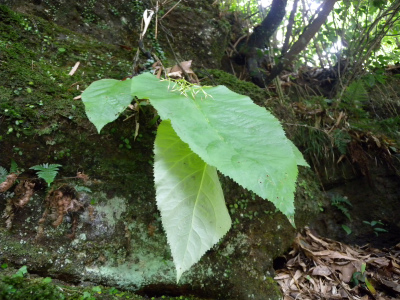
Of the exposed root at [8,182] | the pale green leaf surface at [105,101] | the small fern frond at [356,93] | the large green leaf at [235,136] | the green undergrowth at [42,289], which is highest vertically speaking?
the small fern frond at [356,93]

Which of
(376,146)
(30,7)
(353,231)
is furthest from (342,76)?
(30,7)

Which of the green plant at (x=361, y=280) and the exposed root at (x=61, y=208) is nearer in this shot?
the exposed root at (x=61, y=208)

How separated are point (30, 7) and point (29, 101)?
4.50 feet

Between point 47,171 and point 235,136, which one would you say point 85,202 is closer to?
point 47,171

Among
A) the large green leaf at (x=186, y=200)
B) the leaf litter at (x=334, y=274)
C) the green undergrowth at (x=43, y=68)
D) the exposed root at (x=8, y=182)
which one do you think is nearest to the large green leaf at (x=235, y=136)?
the large green leaf at (x=186, y=200)

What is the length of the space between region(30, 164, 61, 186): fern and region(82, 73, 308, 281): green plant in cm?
44

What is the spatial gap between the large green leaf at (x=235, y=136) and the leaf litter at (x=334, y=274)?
130cm

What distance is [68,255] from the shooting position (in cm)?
140

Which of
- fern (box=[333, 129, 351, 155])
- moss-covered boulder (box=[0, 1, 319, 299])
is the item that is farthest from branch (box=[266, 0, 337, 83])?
moss-covered boulder (box=[0, 1, 319, 299])

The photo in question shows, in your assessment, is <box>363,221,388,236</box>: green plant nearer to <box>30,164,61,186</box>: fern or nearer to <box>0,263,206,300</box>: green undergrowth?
<box>0,263,206,300</box>: green undergrowth

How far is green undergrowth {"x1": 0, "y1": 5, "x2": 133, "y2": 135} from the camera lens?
1.52 meters

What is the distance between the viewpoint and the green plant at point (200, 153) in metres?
0.96

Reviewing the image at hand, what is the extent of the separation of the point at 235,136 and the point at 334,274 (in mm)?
1813

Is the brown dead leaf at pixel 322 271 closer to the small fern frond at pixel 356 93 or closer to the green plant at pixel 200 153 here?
the green plant at pixel 200 153
